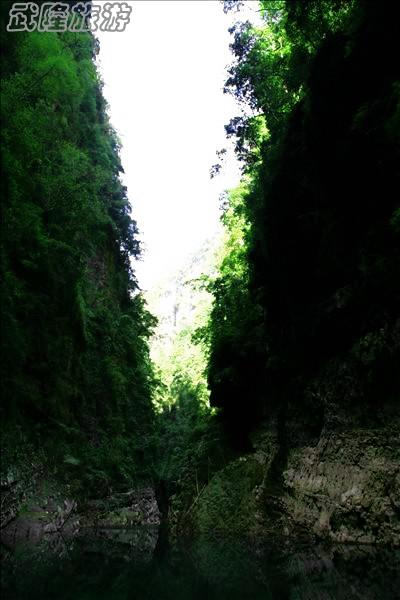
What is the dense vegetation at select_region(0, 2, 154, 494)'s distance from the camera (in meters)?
10.4

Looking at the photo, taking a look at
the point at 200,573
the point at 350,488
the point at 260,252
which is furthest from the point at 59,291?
the point at 350,488

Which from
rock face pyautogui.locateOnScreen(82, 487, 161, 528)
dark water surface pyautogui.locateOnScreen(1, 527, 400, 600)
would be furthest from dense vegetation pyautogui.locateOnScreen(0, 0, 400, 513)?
dark water surface pyautogui.locateOnScreen(1, 527, 400, 600)

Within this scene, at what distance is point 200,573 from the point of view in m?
7.86

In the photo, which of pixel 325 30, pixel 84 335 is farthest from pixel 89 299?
pixel 325 30

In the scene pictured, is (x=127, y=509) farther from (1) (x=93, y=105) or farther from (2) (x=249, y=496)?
(1) (x=93, y=105)

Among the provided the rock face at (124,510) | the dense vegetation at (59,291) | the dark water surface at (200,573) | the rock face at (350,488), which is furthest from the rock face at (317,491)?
the dense vegetation at (59,291)

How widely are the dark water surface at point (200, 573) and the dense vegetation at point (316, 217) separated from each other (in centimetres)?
381

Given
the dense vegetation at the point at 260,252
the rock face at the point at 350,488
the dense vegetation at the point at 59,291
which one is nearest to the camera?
the rock face at the point at 350,488

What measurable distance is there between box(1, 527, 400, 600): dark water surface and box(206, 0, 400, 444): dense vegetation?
150 inches

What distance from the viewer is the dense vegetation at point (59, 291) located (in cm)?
1038

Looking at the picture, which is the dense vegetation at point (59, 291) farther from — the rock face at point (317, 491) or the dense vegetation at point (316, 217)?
the dense vegetation at point (316, 217)

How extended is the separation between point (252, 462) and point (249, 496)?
1.22 meters

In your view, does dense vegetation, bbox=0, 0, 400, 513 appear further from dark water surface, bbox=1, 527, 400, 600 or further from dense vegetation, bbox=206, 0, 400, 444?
dark water surface, bbox=1, 527, 400, 600

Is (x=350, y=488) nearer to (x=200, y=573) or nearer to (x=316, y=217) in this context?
(x=200, y=573)
